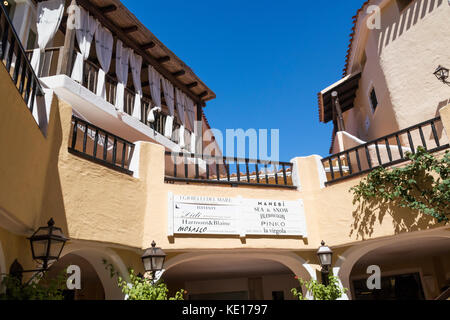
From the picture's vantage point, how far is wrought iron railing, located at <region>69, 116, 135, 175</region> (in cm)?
651

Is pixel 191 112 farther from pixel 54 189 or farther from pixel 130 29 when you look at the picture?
pixel 54 189

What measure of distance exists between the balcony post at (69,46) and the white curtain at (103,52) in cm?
87

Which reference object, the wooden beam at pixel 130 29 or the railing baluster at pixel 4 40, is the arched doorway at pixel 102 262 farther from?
the wooden beam at pixel 130 29

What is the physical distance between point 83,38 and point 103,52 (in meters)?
0.79

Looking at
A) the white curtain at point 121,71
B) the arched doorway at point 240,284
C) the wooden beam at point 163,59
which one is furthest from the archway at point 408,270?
the wooden beam at point 163,59

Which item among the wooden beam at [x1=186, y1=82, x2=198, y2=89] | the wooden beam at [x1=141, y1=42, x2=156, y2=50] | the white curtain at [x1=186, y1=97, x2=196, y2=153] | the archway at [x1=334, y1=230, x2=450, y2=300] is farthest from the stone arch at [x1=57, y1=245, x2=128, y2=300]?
the wooden beam at [x1=186, y1=82, x2=198, y2=89]

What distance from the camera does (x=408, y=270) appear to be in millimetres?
11453

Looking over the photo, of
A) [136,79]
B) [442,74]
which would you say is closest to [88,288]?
[136,79]

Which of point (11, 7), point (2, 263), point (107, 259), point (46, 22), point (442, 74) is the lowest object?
point (2, 263)
